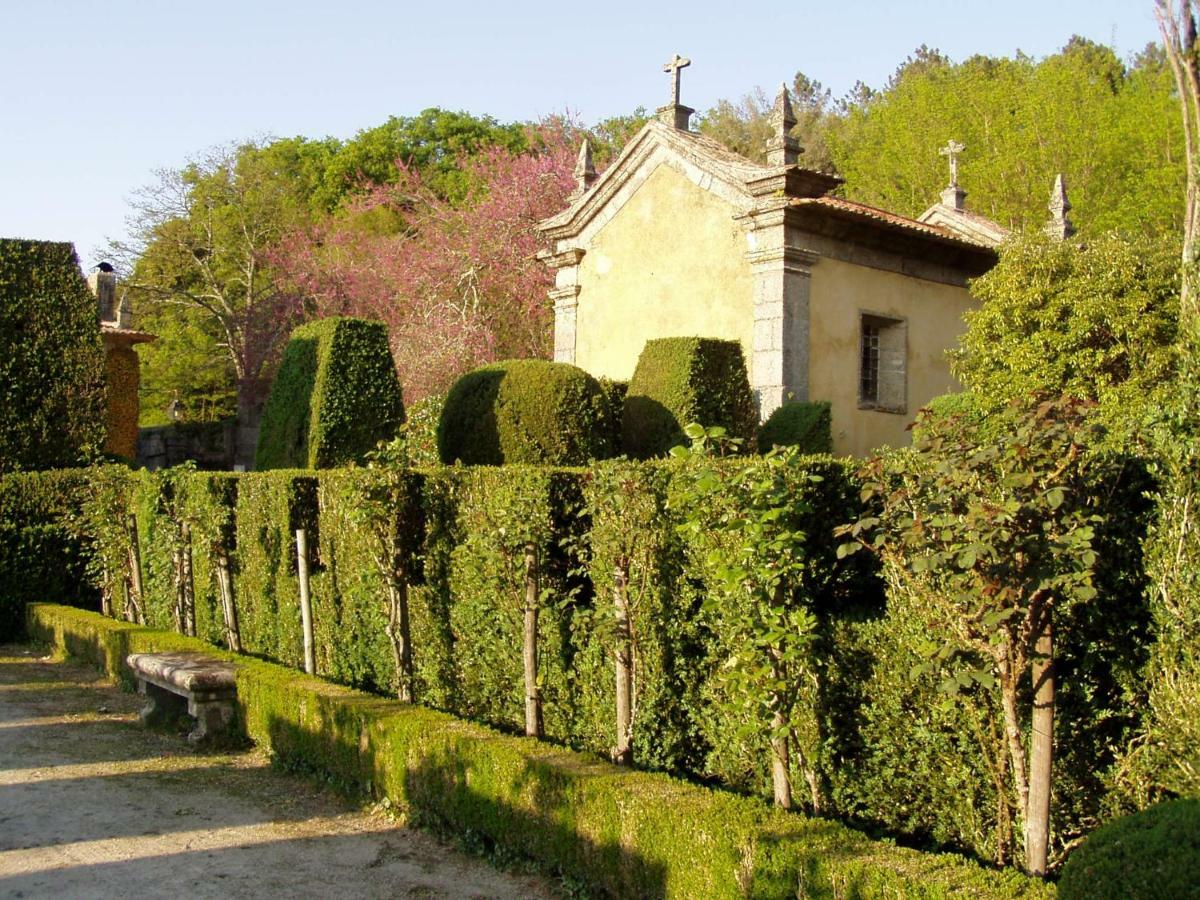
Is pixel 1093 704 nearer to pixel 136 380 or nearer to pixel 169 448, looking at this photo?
pixel 136 380

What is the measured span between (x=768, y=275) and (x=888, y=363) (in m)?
2.88

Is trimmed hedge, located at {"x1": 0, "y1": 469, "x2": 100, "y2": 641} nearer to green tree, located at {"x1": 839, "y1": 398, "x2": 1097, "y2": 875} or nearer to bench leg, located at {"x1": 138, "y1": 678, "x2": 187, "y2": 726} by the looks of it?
bench leg, located at {"x1": 138, "y1": 678, "x2": 187, "y2": 726}

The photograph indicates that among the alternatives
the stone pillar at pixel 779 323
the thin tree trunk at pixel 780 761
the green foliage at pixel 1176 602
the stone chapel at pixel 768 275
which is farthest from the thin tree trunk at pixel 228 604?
the green foliage at pixel 1176 602

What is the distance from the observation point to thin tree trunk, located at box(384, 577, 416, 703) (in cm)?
836

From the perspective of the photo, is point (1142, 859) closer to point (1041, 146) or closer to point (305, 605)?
point (305, 605)

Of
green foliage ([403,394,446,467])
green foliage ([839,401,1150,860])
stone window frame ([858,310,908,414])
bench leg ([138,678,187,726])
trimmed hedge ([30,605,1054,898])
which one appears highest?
stone window frame ([858,310,908,414])

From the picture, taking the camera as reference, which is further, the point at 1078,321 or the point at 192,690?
the point at 1078,321

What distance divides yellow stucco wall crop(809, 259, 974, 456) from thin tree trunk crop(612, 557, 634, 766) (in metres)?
9.16

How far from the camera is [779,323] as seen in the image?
14.6 meters

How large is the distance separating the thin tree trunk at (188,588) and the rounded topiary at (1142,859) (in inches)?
433

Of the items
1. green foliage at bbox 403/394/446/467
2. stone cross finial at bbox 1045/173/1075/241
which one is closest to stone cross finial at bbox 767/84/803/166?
green foliage at bbox 403/394/446/467

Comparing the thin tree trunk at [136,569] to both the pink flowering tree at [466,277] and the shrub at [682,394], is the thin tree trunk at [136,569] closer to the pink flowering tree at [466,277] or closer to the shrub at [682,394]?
the shrub at [682,394]

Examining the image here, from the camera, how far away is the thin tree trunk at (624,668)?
6.26 m

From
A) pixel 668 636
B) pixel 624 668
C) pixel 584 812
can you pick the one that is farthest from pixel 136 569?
pixel 584 812
